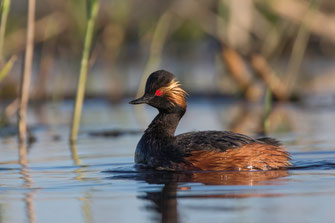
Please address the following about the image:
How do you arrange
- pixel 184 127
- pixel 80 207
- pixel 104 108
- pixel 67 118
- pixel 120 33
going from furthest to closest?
pixel 120 33 < pixel 104 108 < pixel 67 118 < pixel 184 127 < pixel 80 207

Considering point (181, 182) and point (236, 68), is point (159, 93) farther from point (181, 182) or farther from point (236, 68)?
point (236, 68)

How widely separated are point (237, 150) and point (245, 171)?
23 centimetres

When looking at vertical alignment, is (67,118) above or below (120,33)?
below

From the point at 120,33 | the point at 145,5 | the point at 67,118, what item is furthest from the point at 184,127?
the point at 145,5

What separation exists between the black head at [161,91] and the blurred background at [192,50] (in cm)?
168

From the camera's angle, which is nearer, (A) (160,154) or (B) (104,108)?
(A) (160,154)

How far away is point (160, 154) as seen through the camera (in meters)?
8.19

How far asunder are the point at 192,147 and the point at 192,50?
21.1 metres

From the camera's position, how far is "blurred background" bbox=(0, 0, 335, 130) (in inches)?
577

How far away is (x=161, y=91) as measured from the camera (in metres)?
8.61

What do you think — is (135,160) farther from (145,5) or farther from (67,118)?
(145,5)

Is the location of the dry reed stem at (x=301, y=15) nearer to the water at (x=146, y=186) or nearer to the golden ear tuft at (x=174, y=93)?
the water at (x=146, y=186)

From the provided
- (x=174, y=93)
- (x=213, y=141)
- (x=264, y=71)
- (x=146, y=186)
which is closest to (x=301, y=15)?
(x=264, y=71)

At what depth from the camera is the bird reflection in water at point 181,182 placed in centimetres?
593
